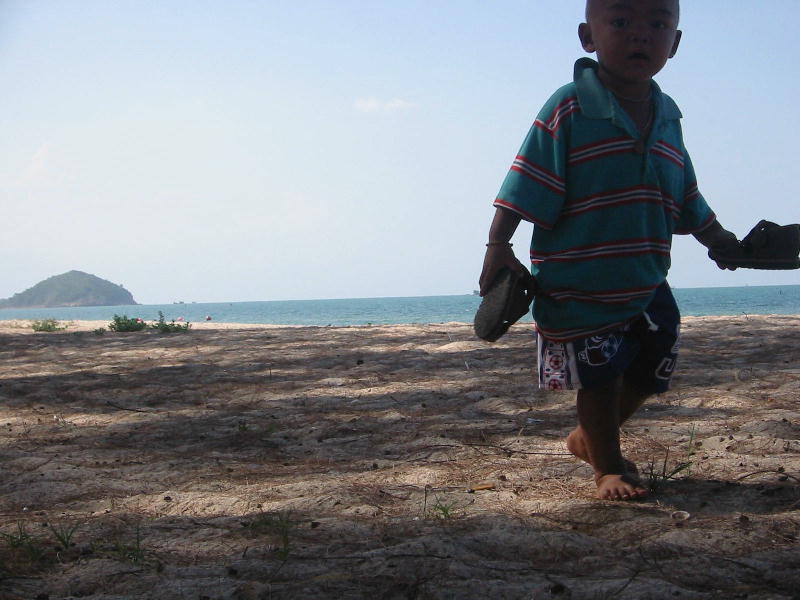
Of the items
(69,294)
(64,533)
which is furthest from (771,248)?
(69,294)

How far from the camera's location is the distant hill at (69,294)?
166250 millimetres

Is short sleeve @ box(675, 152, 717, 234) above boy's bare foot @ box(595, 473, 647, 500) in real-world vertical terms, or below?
above

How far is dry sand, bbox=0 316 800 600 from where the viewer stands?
1.74 metres

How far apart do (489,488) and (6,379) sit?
424 cm

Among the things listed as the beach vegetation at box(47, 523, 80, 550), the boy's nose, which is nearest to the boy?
the boy's nose

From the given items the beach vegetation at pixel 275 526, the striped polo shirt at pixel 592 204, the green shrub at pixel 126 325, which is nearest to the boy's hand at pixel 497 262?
the striped polo shirt at pixel 592 204

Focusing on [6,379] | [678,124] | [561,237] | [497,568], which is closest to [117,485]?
[497,568]

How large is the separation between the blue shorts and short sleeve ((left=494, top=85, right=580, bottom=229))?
412mm

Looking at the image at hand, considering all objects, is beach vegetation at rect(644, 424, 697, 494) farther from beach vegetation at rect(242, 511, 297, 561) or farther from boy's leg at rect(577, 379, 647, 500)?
beach vegetation at rect(242, 511, 297, 561)

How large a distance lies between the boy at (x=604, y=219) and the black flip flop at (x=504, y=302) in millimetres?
39

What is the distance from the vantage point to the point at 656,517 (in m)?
2.14

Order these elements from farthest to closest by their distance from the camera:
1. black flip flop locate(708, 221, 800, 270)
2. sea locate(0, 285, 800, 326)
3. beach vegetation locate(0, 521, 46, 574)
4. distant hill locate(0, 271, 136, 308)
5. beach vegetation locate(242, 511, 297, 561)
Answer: distant hill locate(0, 271, 136, 308) → sea locate(0, 285, 800, 326) → black flip flop locate(708, 221, 800, 270) → beach vegetation locate(242, 511, 297, 561) → beach vegetation locate(0, 521, 46, 574)

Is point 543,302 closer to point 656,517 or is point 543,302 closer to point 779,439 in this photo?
point 656,517

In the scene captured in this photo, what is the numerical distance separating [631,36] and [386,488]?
1699mm
